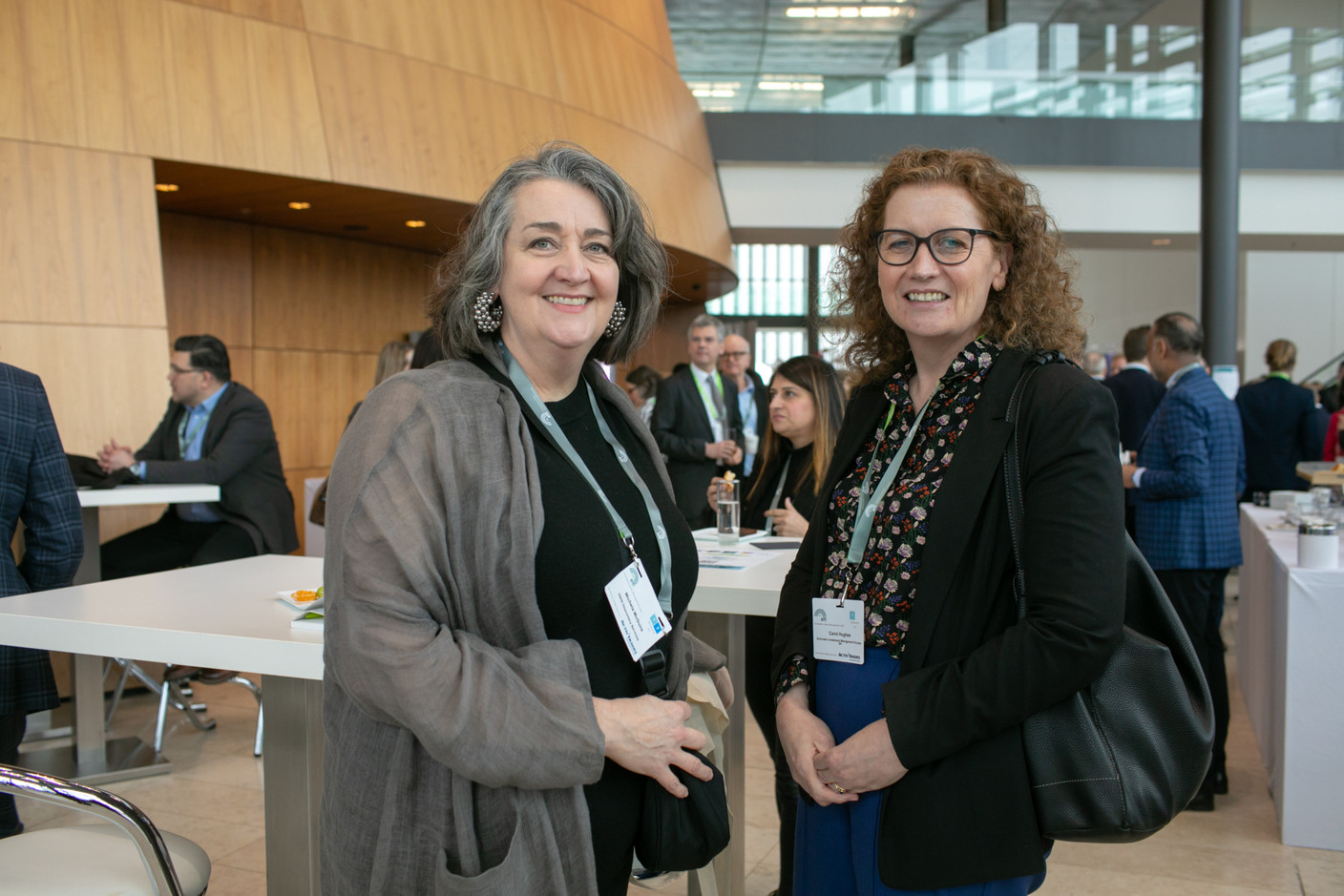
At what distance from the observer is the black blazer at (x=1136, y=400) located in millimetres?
5457

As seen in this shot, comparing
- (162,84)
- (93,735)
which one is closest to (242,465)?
(93,735)

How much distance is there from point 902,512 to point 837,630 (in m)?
0.19

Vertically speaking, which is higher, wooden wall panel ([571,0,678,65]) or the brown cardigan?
wooden wall panel ([571,0,678,65])

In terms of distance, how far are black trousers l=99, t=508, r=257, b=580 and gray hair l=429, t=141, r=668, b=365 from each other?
344 centimetres

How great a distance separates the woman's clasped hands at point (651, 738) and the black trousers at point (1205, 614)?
2657 millimetres

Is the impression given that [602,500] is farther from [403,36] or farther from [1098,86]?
[1098,86]

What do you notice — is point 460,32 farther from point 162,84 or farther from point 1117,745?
point 1117,745

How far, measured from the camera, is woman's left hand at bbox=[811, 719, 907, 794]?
1251mm

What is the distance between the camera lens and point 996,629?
127cm

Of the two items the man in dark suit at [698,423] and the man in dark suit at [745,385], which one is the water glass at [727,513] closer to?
the man in dark suit at [698,423]

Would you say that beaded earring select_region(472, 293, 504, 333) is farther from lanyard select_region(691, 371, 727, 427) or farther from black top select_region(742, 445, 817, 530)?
lanyard select_region(691, 371, 727, 427)

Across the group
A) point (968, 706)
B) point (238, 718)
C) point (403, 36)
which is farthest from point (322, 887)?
point (403, 36)

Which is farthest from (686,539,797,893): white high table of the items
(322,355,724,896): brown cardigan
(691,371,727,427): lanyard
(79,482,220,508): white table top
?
→ (691,371,727,427): lanyard

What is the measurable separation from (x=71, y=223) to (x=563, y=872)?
4.71 m
